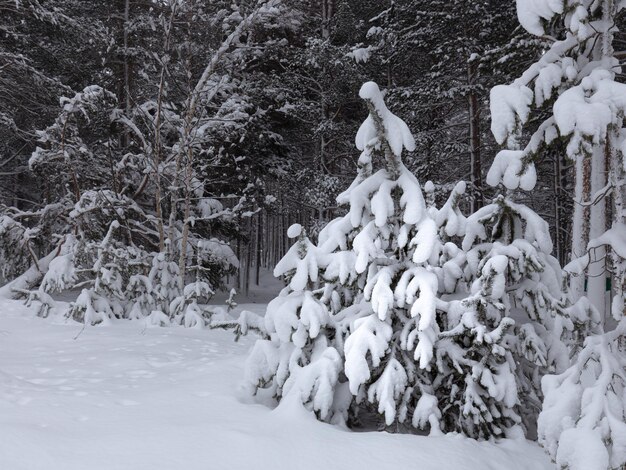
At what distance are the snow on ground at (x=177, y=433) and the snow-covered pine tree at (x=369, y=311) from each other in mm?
353

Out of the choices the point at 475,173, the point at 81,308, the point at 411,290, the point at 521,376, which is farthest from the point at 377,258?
the point at 475,173

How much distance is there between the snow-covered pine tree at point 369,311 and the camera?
3.74 metres

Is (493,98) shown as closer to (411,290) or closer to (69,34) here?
(411,290)

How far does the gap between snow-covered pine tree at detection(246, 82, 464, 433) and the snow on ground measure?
0.35 metres

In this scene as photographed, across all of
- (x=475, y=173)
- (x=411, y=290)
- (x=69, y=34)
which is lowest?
(x=411, y=290)

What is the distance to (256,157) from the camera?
14.9 m

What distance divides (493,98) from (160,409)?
11.5ft

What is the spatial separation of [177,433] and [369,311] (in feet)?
6.39

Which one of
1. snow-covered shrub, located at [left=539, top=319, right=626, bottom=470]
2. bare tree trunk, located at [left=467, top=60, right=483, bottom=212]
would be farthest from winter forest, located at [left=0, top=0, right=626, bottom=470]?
bare tree trunk, located at [left=467, top=60, right=483, bottom=212]

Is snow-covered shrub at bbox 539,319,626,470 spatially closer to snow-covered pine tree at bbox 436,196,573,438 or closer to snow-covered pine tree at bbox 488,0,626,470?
snow-covered pine tree at bbox 488,0,626,470

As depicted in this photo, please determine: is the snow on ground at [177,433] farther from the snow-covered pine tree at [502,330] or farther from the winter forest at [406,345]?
the snow-covered pine tree at [502,330]

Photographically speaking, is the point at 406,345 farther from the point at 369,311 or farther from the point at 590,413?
the point at 590,413

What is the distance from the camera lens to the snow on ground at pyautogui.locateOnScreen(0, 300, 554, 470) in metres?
2.94

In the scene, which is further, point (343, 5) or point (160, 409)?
point (343, 5)
